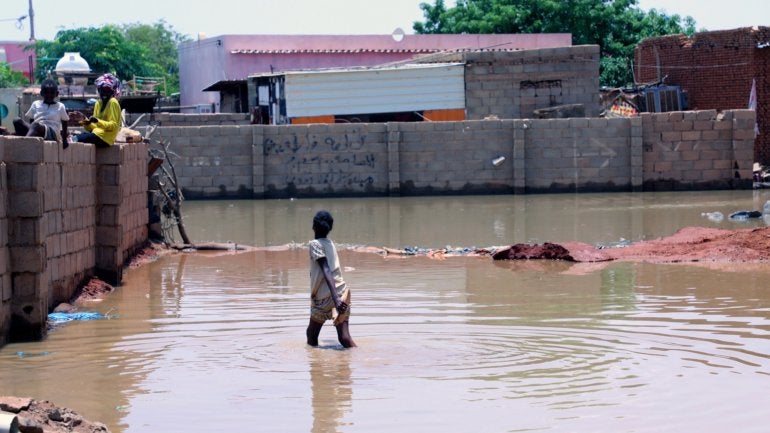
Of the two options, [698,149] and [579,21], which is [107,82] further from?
[579,21]

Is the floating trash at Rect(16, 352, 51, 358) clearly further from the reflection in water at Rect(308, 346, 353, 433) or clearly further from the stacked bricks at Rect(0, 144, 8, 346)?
the reflection in water at Rect(308, 346, 353, 433)

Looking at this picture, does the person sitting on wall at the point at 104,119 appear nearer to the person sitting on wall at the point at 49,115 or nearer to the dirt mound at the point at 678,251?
the person sitting on wall at the point at 49,115

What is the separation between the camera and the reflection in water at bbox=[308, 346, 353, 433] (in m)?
7.42

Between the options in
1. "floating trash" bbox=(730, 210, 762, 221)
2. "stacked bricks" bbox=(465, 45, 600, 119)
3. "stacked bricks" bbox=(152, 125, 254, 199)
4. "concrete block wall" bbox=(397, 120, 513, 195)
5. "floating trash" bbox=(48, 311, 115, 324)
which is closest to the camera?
"floating trash" bbox=(48, 311, 115, 324)

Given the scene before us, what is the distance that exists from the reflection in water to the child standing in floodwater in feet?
0.92

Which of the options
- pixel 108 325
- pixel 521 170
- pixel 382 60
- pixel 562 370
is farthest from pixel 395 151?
pixel 562 370

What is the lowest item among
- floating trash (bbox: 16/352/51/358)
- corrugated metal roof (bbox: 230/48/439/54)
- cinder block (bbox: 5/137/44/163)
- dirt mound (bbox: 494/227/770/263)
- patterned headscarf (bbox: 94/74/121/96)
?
floating trash (bbox: 16/352/51/358)

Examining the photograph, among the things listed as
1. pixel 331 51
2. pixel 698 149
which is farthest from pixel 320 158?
pixel 331 51

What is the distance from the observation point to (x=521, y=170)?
2905cm

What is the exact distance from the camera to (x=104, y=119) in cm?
1326

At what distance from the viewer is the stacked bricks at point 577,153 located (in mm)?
29172

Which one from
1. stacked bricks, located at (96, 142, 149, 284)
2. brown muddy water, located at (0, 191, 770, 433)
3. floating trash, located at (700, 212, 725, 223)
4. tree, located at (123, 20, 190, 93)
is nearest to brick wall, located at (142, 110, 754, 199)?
floating trash, located at (700, 212, 725, 223)

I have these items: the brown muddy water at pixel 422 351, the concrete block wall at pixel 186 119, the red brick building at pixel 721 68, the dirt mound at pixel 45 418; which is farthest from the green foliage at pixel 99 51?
the dirt mound at pixel 45 418

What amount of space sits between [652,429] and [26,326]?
18.1ft
